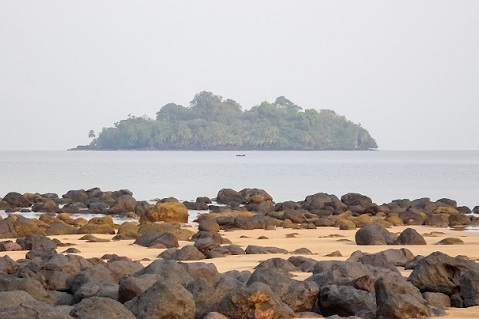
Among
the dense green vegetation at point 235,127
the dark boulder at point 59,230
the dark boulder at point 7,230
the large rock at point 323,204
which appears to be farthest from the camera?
the dense green vegetation at point 235,127

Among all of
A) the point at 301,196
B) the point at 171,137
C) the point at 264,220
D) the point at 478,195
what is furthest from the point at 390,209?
the point at 171,137

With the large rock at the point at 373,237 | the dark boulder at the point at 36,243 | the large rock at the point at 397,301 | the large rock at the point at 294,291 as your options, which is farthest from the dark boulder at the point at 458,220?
the large rock at the point at 397,301

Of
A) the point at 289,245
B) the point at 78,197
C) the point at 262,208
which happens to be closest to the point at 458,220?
the point at 262,208

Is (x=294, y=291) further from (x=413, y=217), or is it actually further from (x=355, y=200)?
(x=355, y=200)

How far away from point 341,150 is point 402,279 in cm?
18629

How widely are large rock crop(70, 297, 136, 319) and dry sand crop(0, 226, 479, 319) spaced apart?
4651mm

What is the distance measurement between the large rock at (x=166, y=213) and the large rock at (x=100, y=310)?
59.5ft

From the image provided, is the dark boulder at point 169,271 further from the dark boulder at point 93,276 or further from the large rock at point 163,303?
the large rock at point 163,303

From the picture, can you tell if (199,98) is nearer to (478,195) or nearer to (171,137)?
(171,137)

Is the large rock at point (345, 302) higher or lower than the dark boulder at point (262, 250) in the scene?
higher

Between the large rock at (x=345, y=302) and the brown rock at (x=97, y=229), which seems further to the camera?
the brown rock at (x=97, y=229)

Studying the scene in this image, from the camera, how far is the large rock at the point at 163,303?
892cm

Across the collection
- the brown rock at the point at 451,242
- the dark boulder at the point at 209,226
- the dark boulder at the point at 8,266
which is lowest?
the dark boulder at the point at 209,226

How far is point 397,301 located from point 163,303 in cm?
233
